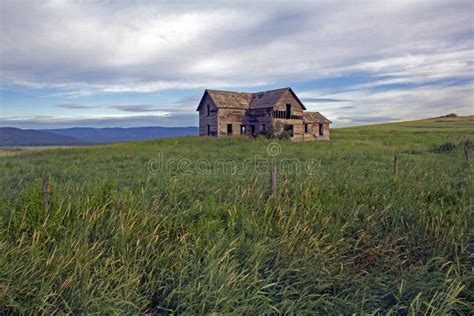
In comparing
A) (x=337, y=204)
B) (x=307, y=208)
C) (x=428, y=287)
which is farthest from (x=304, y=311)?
(x=337, y=204)

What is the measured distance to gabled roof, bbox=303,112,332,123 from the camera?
43447 mm

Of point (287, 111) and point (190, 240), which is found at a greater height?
point (287, 111)

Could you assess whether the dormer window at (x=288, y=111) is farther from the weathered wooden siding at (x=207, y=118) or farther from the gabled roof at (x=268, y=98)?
the weathered wooden siding at (x=207, y=118)

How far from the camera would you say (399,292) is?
3.86m

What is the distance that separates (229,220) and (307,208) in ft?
5.43

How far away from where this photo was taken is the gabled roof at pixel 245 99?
38.0 m

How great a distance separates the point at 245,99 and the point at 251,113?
2585 mm

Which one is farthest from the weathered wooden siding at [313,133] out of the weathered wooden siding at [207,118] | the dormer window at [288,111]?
the weathered wooden siding at [207,118]

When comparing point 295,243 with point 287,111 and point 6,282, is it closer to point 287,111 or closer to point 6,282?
point 6,282

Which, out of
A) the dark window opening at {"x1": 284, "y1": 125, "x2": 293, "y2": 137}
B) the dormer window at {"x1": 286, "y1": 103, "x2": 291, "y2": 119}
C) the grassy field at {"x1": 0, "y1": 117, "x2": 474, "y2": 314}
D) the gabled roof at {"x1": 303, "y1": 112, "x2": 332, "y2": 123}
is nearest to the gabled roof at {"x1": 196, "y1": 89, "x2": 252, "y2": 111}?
the dormer window at {"x1": 286, "y1": 103, "x2": 291, "y2": 119}

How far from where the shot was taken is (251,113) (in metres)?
40.1

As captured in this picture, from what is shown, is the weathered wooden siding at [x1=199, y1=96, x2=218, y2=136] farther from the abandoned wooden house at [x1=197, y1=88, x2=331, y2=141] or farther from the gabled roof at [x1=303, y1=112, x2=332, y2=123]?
the gabled roof at [x1=303, y1=112, x2=332, y2=123]

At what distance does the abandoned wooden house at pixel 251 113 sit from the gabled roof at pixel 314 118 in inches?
50.3

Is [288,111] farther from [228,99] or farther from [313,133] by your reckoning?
[228,99]
